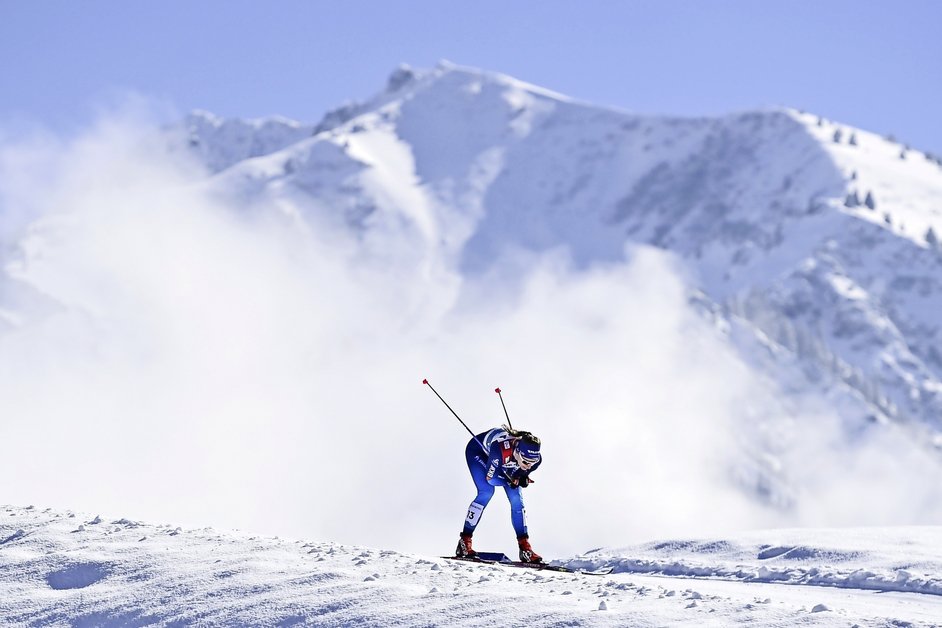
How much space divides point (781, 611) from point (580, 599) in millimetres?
1880

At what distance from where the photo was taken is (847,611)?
11.3 metres

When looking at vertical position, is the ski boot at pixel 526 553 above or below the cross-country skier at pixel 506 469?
below

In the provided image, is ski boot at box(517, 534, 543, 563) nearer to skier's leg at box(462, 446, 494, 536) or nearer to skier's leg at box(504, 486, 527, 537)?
skier's leg at box(504, 486, 527, 537)

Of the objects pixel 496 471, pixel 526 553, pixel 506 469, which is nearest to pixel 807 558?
pixel 526 553

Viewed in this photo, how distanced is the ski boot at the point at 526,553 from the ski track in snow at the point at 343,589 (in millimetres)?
1309

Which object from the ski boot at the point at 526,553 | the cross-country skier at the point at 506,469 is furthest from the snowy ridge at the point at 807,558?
the cross-country skier at the point at 506,469

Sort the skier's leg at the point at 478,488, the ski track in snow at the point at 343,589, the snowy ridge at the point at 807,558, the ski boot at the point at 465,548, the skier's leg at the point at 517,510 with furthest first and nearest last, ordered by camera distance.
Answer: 1. the skier's leg at the point at 478,488
2. the ski boot at the point at 465,548
3. the skier's leg at the point at 517,510
4. the snowy ridge at the point at 807,558
5. the ski track in snow at the point at 343,589

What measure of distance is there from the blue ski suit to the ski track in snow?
1713 millimetres

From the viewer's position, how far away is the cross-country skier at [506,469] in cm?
1566

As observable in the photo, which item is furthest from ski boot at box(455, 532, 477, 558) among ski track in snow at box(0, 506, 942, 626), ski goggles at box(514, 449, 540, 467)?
ski track in snow at box(0, 506, 942, 626)

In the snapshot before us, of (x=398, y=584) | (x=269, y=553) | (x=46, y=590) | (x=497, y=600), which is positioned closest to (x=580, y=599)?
(x=497, y=600)

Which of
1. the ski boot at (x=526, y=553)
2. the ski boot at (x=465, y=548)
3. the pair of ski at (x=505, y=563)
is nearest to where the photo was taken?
the pair of ski at (x=505, y=563)

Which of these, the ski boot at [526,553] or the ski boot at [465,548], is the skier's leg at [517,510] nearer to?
the ski boot at [526,553]

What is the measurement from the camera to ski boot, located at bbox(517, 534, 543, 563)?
51.0 ft
